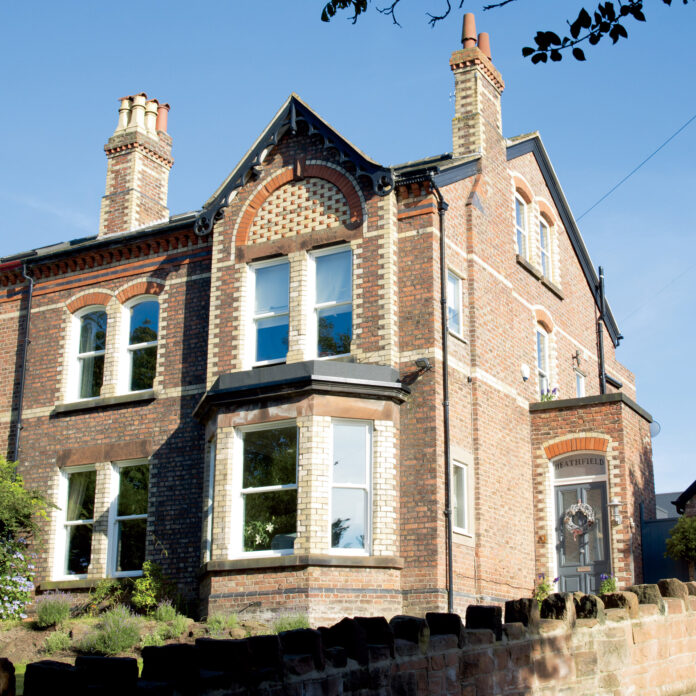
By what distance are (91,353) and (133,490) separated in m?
3.19

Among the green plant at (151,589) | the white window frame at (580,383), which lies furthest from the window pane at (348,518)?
the white window frame at (580,383)

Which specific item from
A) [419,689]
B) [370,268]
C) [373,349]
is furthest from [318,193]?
[419,689]

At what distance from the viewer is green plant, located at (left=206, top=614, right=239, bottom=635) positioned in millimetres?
14984

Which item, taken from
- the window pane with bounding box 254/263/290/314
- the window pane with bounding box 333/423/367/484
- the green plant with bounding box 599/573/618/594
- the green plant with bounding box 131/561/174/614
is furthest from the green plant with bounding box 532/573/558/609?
the window pane with bounding box 254/263/290/314

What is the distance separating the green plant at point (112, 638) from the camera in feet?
47.7

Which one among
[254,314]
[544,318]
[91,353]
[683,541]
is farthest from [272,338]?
[683,541]

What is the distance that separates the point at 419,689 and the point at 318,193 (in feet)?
39.6

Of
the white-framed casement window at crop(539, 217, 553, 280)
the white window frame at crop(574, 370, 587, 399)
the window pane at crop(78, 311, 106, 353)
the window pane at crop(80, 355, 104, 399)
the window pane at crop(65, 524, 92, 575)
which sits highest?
the white-framed casement window at crop(539, 217, 553, 280)

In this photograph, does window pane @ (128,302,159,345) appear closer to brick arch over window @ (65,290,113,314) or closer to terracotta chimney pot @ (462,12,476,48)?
brick arch over window @ (65,290,113,314)

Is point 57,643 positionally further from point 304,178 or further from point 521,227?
point 521,227

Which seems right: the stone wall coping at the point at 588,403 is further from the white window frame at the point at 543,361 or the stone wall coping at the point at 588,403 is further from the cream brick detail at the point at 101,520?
the cream brick detail at the point at 101,520

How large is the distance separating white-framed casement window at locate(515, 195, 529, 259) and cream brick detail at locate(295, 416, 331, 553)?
24.9ft

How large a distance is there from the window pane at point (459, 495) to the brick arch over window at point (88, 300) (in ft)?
27.4

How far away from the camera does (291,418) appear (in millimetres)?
16250
